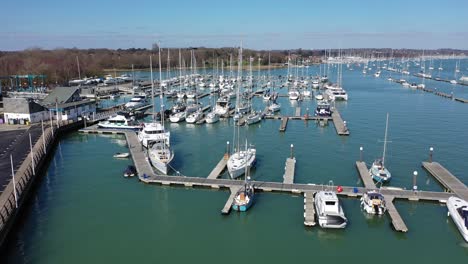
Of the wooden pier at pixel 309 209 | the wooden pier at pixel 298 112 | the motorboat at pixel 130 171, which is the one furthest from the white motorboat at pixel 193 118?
the wooden pier at pixel 309 209

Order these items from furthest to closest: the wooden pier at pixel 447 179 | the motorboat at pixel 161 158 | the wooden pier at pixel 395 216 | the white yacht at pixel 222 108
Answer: the white yacht at pixel 222 108
the motorboat at pixel 161 158
the wooden pier at pixel 447 179
the wooden pier at pixel 395 216

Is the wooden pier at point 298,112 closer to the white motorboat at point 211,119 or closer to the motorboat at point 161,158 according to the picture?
the white motorboat at point 211,119

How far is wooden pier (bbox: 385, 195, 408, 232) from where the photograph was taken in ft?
83.5

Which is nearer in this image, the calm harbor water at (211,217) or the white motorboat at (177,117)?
the calm harbor water at (211,217)

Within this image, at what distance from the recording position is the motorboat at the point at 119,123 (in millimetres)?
54859

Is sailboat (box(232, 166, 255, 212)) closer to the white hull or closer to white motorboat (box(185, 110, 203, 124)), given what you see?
the white hull

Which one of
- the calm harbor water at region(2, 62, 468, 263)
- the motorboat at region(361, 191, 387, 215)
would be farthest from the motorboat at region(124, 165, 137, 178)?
the motorboat at region(361, 191, 387, 215)

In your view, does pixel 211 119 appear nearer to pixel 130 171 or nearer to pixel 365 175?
pixel 130 171

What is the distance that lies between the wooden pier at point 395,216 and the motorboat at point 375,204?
0.43m

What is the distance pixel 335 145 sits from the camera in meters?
47.4

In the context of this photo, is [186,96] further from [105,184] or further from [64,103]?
[105,184]

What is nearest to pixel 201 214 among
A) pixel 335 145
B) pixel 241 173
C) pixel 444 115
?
pixel 241 173

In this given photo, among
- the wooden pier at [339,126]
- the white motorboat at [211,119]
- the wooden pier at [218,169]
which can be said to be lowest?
the wooden pier at [218,169]

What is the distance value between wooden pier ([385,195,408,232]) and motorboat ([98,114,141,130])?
35926 millimetres
